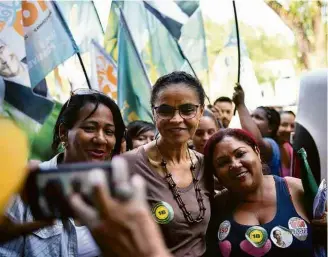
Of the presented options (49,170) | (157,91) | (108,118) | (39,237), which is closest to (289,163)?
(157,91)

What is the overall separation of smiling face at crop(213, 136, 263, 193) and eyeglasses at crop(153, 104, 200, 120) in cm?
23

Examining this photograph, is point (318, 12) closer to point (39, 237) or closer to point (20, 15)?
point (20, 15)

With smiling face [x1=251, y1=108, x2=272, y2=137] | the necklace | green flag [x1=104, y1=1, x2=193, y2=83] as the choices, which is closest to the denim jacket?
the necklace

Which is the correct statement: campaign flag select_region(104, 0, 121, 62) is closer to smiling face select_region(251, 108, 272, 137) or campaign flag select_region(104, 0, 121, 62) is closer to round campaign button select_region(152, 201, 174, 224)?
smiling face select_region(251, 108, 272, 137)

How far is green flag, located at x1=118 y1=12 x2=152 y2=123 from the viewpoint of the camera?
5414mm

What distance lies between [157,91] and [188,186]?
529mm

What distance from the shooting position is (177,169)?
8.32 ft

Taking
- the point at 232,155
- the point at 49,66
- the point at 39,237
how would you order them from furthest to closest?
1. the point at 49,66
2. the point at 232,155
3. the point at 39,237

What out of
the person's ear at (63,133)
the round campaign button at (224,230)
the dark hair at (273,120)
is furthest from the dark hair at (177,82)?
the dark hair at (273,120)

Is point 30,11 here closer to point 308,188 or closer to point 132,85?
point 132,85

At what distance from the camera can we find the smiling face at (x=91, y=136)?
86.0 inches

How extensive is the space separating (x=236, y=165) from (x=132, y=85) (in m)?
3.25

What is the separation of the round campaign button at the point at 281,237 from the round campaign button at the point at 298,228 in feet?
0.08

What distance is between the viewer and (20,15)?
4.31 m
